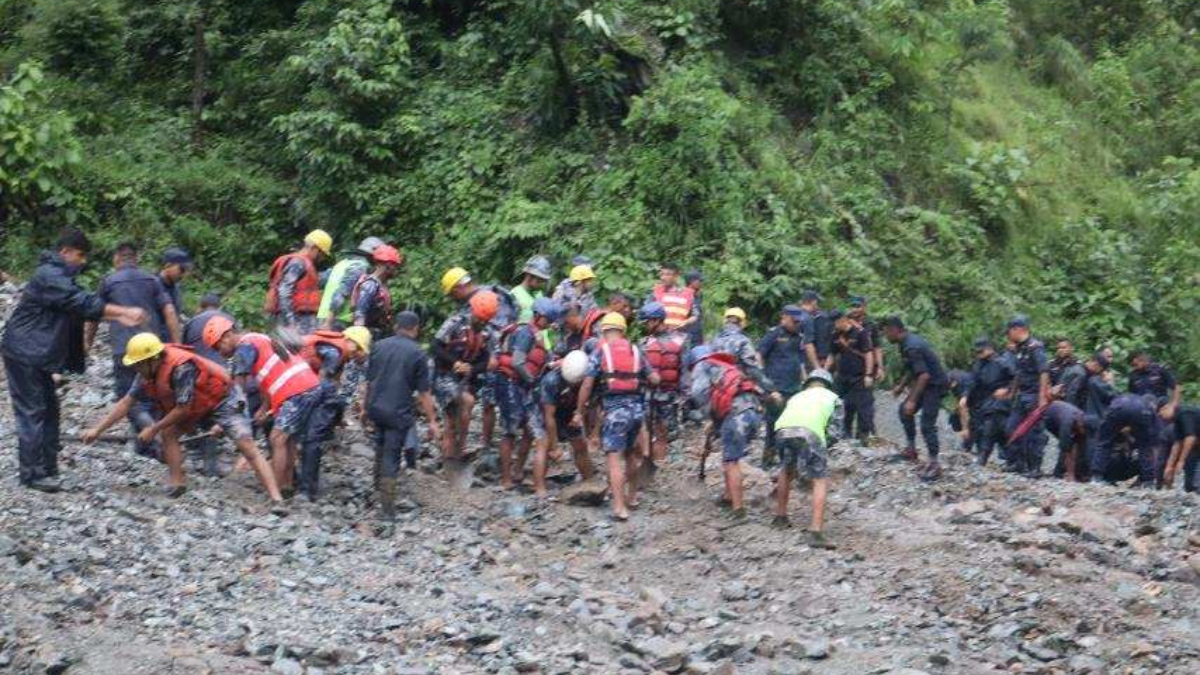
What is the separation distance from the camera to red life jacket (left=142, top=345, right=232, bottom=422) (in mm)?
12578

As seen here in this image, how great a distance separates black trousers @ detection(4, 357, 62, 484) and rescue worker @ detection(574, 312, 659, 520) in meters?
4.27

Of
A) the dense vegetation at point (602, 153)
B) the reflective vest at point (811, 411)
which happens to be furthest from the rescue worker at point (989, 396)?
the reflective vest at point (811, 411)

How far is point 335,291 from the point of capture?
14883 mm

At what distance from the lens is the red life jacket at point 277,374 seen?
43.9 feet

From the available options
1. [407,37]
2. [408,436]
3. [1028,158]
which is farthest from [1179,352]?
[408,436]

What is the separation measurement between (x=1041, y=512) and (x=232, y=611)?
7518 millimetres

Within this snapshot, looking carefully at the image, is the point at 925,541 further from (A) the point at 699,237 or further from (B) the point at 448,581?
(A) the point at 699,237

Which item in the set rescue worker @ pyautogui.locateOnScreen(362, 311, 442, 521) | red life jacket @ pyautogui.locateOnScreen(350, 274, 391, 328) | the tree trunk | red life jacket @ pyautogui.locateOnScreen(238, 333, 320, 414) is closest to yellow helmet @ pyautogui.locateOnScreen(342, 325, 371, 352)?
red life jacket @ pyautogui.locateOnScreen(350, 274, 391, 328)

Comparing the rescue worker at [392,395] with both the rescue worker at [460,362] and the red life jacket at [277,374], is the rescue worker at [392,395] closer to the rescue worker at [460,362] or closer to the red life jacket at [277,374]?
the red life jacket at [277,374]

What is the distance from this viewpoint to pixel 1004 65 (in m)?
28.3

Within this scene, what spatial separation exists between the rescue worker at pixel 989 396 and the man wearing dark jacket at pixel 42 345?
9.00m

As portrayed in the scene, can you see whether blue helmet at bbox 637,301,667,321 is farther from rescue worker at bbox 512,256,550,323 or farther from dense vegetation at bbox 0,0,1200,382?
dense vegetation at bbox 0,0,1200,382

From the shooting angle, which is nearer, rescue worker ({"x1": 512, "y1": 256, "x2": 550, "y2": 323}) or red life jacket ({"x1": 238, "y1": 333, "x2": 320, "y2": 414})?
red life jacket ({"x1": 238, "y1": 333, "x2": 320, "y2": 414})

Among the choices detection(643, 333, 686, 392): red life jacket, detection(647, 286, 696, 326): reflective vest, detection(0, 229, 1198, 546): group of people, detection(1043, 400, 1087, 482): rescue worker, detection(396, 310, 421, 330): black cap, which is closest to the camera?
detection(0, 229, 1198, 546): group of people
